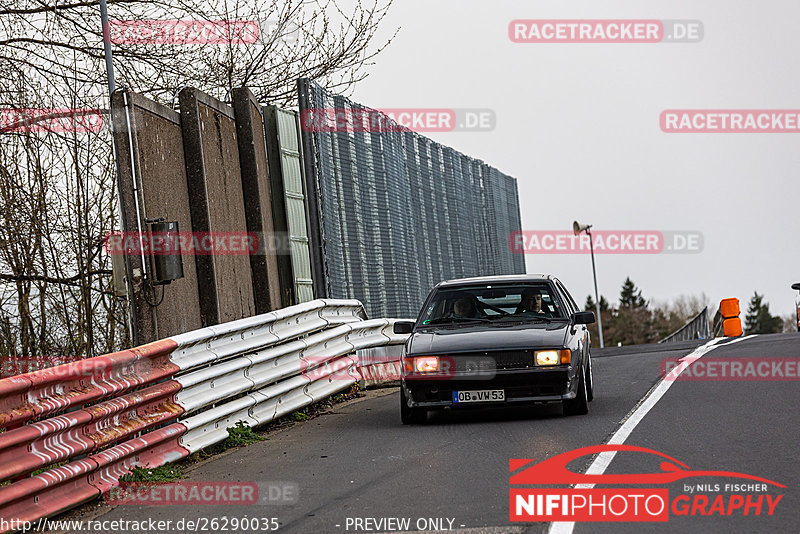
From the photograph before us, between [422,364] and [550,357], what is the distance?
3.95 ft

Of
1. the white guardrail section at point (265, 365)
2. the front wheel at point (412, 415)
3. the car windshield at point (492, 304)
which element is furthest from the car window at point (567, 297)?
the white guardrail section at point (265, 365)

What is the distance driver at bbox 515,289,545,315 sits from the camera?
1155cm

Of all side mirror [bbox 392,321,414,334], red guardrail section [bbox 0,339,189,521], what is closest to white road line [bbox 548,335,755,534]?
side mirror [bbox 392,321,414,334]

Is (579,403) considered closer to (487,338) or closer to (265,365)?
(487,338)

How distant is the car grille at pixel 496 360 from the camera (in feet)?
33.8

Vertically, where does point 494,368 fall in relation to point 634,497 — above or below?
above

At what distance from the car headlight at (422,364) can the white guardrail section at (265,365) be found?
1.39m

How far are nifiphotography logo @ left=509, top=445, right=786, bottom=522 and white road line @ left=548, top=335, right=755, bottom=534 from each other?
160 millimetres

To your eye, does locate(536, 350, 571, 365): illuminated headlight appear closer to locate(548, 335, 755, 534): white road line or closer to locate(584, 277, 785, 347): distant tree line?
locate(548, 335, 755, 534): white road line

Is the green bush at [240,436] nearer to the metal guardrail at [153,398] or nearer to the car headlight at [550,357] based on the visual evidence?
the metal guardrail at [153,398]

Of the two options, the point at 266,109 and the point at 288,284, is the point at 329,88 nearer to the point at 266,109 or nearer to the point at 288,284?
the point at 266,109

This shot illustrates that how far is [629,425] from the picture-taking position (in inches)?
368

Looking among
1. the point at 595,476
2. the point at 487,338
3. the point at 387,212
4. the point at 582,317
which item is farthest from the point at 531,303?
the point at 387,212

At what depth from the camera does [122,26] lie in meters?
13.9
